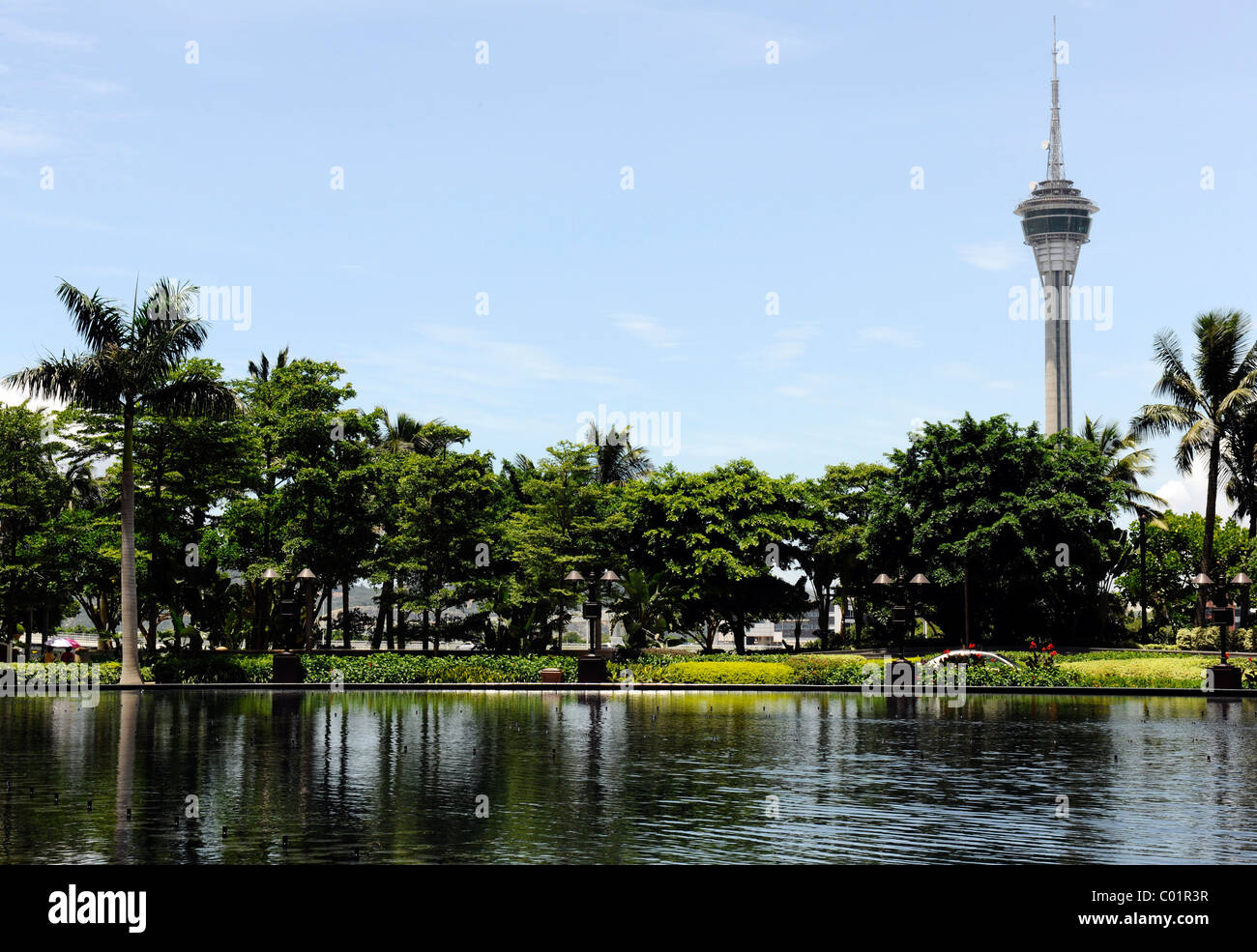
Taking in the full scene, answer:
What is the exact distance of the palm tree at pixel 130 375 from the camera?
141 ft

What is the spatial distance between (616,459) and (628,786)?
53.0 metres

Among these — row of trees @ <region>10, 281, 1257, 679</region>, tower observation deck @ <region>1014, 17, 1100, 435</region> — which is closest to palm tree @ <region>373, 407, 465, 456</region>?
row of trees @ <region>10, 281, 1257, 679</region>

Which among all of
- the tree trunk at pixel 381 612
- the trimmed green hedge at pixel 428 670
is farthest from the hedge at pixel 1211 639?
the tree trunk at pixel 381 612

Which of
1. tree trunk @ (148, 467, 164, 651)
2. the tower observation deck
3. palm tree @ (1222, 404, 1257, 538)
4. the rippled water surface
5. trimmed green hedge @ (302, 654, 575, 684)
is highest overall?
the tower observation deck

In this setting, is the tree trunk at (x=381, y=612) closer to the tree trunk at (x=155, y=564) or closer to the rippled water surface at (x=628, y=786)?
the tree trunk at (x=155, y=564)

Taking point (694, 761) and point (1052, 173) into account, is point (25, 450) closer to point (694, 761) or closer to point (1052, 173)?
point (694, 761)

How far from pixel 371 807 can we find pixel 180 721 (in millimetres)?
14199


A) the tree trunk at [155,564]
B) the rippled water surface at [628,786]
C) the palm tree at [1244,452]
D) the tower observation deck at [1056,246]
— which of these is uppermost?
the tower observation deck at [1056,246]

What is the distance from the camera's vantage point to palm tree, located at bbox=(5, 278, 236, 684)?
4294cm

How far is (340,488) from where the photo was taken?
52.8 metres

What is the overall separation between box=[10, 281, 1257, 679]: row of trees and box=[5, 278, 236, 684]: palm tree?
2206 millimetres

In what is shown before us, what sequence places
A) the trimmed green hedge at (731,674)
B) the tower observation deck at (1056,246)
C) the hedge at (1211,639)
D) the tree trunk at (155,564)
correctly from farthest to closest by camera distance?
the tower observation deck at (1056,246) → the hedge at (1211,639) → the tree trunk at (155,564) → the trimmed green hedge at (731,674)

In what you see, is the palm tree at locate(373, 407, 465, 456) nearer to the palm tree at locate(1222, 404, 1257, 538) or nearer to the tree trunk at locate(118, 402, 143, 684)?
the tree trunk at locate(118, 402, 143, 684)

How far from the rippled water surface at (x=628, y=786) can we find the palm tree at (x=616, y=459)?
39.0 m
